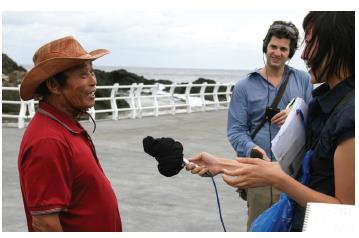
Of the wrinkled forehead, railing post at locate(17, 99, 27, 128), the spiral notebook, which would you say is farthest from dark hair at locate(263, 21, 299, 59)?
railing post at locate(17, 99, 27, 128)

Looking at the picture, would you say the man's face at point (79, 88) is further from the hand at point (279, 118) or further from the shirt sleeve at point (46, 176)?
the hand at point (279, 118)

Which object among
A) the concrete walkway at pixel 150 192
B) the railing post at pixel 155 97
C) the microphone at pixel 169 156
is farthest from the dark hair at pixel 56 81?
the railing post at pixel 155 97

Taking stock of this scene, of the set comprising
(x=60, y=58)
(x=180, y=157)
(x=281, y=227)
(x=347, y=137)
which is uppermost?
(x=60, y=58)

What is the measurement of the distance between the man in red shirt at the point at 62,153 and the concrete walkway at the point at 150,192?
9.44ft

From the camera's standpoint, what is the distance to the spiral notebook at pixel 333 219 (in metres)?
1.45

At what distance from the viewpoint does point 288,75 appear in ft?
12.8

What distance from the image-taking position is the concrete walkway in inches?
222

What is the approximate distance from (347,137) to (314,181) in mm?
254

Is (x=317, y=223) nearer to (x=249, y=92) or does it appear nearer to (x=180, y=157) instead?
(x=180, y=157)

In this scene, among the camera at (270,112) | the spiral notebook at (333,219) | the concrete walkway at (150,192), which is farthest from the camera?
the concrete walkway at (150,192)

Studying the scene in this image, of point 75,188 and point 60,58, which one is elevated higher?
point 60,58

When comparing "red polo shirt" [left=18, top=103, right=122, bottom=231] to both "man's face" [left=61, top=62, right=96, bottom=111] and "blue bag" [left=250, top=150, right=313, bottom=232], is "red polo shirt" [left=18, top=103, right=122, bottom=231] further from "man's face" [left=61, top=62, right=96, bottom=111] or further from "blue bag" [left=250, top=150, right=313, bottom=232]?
"blue bag" [left=250, top=150, right=313, bottom=232]

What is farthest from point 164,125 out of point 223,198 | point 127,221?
point 127,221

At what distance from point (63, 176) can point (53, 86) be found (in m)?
0.44
